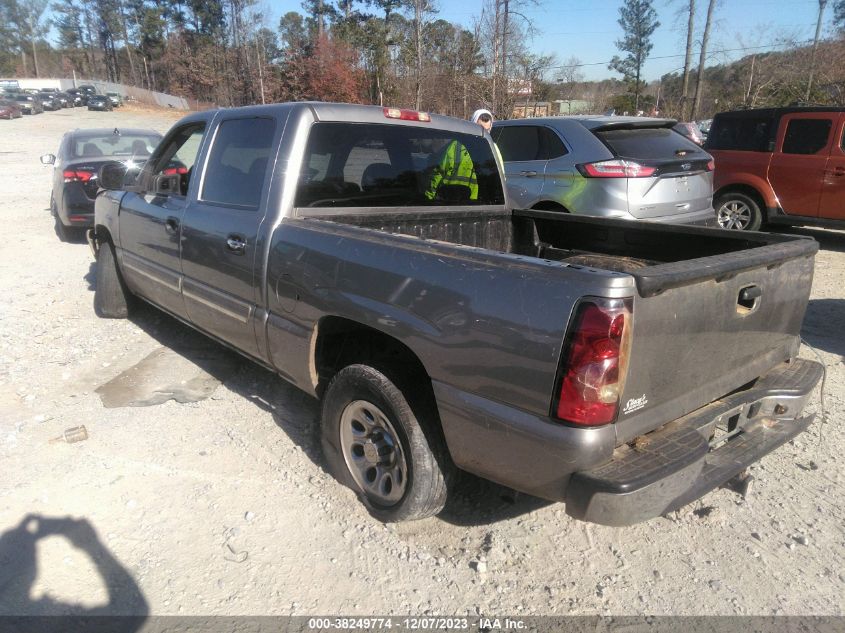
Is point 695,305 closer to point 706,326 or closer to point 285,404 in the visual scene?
point 706,326

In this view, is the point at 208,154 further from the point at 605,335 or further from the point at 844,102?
the point at 844,102

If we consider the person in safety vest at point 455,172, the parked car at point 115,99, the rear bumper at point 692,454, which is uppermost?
the parked car at point 115,99

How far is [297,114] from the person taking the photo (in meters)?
3.29

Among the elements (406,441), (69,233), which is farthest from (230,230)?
(69,233)

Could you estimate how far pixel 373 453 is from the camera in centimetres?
288

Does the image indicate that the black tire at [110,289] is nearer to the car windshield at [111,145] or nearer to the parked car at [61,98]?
the car windshield at [111,145]

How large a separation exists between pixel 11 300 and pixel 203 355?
2766mm

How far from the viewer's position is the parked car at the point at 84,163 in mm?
8734

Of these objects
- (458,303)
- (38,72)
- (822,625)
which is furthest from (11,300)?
(38,72)

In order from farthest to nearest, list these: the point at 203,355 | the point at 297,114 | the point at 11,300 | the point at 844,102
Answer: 1. the point at 844,102
2. the point at 11,300
3. the point at 203,355
4. the point at 297,114

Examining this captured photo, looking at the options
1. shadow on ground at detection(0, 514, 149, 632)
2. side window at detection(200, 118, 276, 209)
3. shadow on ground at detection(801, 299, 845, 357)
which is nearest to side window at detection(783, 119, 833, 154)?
shadow on ground at detection(801, 299, 845, 357)

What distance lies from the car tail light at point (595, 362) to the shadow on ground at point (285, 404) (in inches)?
38.1

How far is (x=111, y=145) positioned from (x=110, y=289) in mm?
5421

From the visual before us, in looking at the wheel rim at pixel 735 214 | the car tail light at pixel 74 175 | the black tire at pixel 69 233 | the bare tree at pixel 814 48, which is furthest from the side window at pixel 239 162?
the bare tree at pixel 814 48
